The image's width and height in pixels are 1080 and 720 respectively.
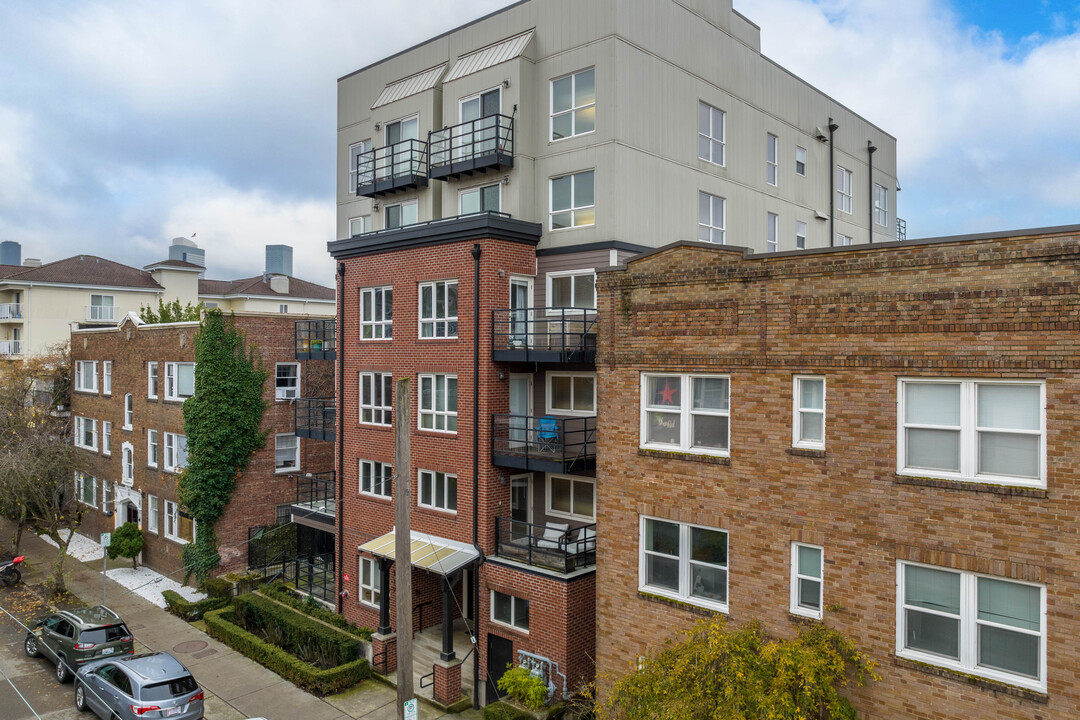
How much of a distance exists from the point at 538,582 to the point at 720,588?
16.6 feet

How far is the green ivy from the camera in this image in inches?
1064

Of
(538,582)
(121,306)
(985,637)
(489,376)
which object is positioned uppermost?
(121,306)

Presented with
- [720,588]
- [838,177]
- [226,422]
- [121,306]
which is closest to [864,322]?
[720,588]

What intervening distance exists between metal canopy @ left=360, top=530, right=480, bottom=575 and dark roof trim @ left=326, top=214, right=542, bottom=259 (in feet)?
26.8

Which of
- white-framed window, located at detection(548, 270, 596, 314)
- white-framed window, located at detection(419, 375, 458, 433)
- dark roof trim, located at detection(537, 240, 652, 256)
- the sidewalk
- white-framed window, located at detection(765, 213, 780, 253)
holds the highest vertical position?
white-framed window, located at detection(765, 213, 780, 253)

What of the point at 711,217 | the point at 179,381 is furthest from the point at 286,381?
the point at 711,217

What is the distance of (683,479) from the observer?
1398 centimetres

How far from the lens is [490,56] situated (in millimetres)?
21047

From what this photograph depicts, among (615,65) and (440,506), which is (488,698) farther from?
(615,65)

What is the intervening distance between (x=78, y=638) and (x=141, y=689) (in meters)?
4.87

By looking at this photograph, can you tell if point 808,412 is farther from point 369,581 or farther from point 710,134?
point 369,581

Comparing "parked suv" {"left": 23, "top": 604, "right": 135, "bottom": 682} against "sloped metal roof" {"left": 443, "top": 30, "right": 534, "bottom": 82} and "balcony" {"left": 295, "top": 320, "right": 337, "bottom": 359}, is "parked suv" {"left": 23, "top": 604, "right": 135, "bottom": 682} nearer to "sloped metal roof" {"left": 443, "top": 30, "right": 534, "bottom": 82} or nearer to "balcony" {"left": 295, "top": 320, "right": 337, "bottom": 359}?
"balcony" {"left": 295, "top": 320, "right": 337, "bottom": 359}

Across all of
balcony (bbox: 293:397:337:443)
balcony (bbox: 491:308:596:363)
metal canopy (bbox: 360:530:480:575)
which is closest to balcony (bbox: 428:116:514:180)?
balcony (bbox: 491:308:596:363)

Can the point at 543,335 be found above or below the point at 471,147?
below
